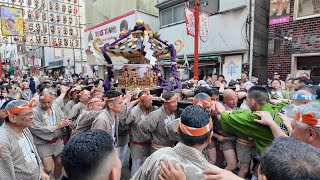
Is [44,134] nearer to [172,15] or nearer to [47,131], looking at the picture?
[47,131]

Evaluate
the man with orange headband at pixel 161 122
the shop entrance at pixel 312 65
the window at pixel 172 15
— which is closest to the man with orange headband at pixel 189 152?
the man with orange headband at pixel 161 122

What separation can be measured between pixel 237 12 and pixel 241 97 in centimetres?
836

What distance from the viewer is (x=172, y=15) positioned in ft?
50.3

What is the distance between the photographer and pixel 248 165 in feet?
11.0

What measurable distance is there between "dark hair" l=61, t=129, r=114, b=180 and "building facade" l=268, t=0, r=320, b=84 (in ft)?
32.6

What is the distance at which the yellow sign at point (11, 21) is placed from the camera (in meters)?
11.1

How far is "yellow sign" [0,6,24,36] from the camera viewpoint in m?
11.1

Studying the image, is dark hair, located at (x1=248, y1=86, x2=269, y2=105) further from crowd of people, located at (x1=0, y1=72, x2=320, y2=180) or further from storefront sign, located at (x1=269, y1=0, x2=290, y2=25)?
storefront sign, located at (x1=269, y1=0, x2=290, y2=25)

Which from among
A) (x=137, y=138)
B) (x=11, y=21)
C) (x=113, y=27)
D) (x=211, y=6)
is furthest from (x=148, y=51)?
(x=113, y=27)

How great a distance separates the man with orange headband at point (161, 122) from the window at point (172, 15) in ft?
39.4

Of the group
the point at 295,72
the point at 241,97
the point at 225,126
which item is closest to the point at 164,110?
the point at 225,126

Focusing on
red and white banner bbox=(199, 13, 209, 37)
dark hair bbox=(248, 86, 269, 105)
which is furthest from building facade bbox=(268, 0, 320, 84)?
dark hair bbox=(248, 86, 269, 105)

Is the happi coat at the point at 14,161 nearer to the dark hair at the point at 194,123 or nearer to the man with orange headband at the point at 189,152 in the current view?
the man with orange headband at the point at 189,152

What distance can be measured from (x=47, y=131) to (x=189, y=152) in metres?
2.84
